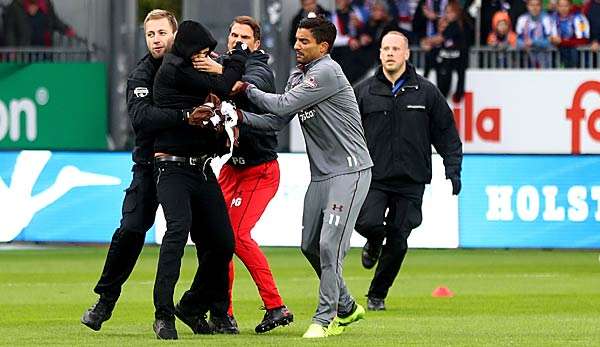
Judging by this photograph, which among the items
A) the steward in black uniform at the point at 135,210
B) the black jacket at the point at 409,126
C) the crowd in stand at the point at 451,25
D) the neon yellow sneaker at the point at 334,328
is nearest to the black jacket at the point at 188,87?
the steward in black uniform at the point at 135,210

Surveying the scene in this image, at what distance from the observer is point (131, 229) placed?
40.4ft

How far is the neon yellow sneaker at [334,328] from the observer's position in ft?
39.4

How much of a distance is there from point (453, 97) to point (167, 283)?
15.5 metres

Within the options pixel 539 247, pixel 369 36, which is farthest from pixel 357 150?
pixel 369 36

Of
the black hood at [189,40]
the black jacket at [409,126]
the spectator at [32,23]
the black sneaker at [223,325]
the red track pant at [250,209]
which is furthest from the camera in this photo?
the spectator at [32,23]

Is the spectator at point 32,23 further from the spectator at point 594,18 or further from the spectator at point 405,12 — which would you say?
the spectator at point 594,18

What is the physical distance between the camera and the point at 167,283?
1169 centimetres

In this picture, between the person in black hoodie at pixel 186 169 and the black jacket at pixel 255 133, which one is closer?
the person in black hoodie at pixel 186 169

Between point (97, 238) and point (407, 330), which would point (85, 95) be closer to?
point (97, 238)

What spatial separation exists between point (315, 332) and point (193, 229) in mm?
1091

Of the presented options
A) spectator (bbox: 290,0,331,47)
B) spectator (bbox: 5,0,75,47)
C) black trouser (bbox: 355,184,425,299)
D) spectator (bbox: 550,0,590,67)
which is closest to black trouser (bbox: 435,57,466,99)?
spectator (bbox: 550,0,590,67)

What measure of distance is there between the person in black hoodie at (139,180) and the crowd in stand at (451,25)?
13911 mm

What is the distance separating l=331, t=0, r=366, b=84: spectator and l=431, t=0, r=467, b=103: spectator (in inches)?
44.3

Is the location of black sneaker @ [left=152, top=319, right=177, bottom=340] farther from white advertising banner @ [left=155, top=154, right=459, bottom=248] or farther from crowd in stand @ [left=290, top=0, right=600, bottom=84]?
crowd in stand @ [left=290, top=0, right=600, bottom=84]
